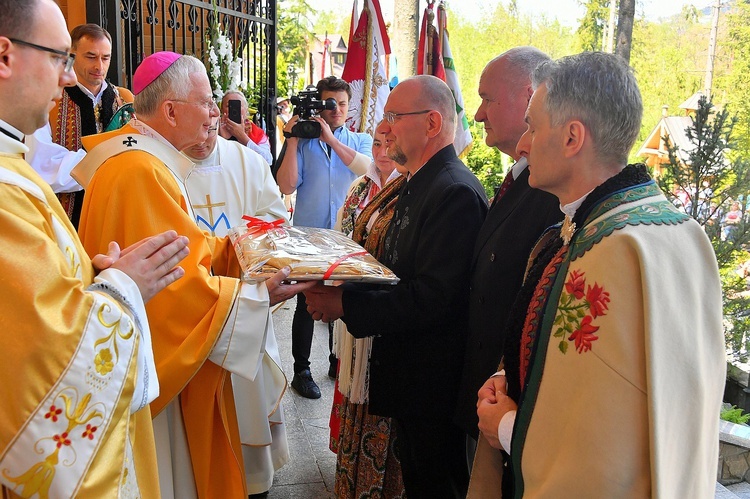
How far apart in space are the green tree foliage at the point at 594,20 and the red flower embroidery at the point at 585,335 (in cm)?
967

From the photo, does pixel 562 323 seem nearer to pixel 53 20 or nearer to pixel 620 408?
pixel 620 408

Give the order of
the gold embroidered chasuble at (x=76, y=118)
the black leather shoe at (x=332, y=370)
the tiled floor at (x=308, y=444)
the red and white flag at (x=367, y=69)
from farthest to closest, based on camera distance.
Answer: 1. the red and white flag at (x=367, y=69)
2. the black leather shoe at (x=332, y=370)
3. the gold embroidered chasuble at (x=76, y=118)
4. the tiled floor at (x=308, y=444)

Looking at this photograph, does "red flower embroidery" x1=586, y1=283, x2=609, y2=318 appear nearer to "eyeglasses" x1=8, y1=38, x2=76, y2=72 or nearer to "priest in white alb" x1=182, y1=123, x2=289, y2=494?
"eyeglasses" x1=8, y1=38, x2=76, y2=72

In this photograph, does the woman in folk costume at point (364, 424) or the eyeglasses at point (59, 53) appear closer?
the eyeglasses at point (59, 53)

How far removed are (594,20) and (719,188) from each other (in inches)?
301

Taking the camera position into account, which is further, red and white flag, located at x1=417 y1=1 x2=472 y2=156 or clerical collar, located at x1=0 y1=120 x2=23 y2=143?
red and white flag, located at x1=417 y1=1 x2=472 y2=156

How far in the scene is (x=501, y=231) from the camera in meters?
2.23

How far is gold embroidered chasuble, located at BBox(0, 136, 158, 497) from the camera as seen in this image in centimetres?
146

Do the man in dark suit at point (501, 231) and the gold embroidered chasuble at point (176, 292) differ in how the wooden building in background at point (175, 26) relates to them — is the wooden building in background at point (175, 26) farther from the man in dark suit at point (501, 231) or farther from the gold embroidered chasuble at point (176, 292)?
the man in dark suit at point (501, 231)

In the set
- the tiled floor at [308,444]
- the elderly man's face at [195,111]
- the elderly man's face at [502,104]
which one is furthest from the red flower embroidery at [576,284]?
the tiled floor at [308,444]

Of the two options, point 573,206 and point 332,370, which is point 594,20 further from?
point 573,206

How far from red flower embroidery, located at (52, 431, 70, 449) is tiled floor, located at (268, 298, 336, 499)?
2096 mm

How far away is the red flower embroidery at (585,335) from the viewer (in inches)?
58.5

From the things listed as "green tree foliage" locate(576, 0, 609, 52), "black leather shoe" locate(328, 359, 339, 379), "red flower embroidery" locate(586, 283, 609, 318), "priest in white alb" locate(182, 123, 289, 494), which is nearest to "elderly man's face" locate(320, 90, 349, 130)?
"priest in white alb" locate(182, 123, 289, 494)
